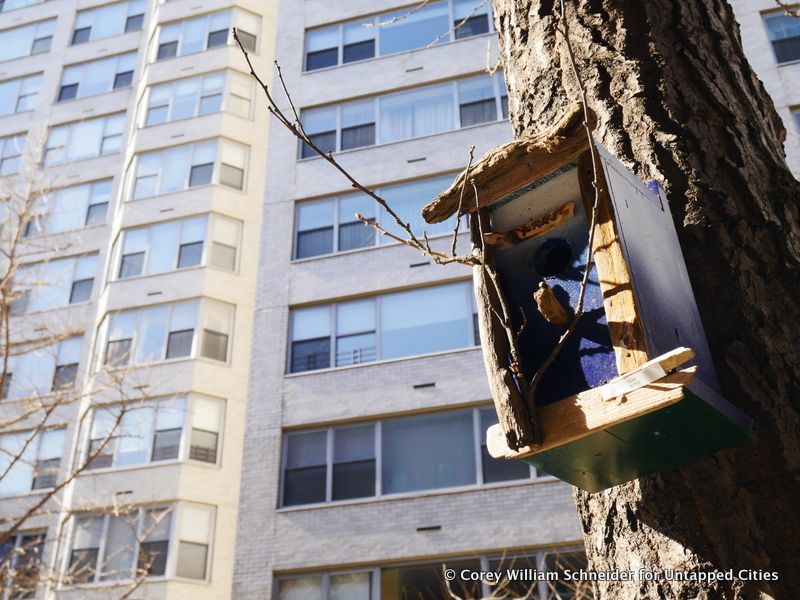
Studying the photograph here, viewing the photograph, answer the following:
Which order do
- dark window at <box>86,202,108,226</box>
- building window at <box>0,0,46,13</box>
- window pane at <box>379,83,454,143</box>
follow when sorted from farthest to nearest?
1. building window at <box>0,0,46,13</box>
2. dark window at <box>86,202,108,226</box>
3. window pane at <box>379,83,454,143</box>

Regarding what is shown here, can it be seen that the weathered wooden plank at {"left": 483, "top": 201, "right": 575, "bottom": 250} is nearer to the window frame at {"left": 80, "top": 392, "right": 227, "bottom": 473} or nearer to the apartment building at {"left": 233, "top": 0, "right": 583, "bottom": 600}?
the apartment building at {"left": 233, "top": 0, "right": 583, "bottom": 600}

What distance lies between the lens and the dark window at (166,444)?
51.6 feet

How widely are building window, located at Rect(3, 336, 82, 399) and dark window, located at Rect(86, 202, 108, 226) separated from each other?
3108 millimetres

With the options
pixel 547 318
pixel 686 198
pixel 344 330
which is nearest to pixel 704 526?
pixel 547 318

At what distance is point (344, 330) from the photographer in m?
15.2

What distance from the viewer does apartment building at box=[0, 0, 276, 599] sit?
1505 centimetres

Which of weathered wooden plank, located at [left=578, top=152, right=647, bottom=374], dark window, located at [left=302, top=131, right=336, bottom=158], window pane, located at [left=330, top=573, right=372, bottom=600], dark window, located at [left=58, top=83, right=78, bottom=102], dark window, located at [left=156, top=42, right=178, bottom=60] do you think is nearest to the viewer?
weathered wooden plank, located at [left=578, top=152, right=647, bottom=374]

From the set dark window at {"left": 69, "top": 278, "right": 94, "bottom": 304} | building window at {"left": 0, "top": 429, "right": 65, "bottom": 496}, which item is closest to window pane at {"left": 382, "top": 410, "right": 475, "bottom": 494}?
building window at {"left": 0, "top": 429, "right": 65, "bottom": 496}

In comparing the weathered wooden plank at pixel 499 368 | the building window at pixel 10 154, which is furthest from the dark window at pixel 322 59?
the weathered wooden plank at pixel 499 368

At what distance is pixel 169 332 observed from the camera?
17125 mm

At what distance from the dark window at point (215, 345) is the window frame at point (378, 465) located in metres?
3.19

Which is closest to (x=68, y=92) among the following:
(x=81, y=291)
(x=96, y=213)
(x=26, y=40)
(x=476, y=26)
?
(x=26, y=40)

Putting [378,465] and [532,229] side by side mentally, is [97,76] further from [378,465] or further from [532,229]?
[532,229]

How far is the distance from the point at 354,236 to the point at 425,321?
2.58 m
